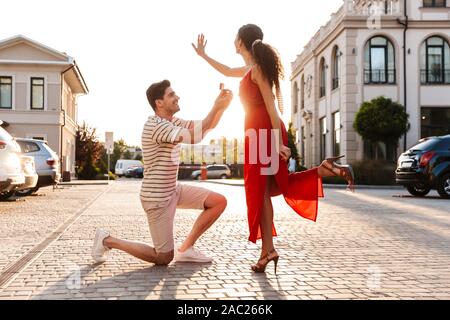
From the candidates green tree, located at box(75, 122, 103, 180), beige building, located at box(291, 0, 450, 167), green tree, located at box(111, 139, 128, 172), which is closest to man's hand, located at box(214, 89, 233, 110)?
beige building, located at box(291, 0, 450, 167)

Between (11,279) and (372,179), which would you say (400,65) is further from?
(11,279)

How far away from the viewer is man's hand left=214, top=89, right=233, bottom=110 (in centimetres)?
511

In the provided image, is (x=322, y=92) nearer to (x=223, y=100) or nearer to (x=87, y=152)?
(x=87, y=152)

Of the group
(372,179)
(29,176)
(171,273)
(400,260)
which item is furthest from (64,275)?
(372,179)

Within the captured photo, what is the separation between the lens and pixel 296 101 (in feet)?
161

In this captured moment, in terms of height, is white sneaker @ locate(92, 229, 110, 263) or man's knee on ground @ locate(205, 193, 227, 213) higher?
man's knee on ground @ locate(205, 193, 227, 213)

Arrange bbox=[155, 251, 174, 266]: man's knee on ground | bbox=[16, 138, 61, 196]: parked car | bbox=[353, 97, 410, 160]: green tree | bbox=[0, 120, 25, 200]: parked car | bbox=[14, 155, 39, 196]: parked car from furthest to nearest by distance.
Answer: bbox=[353, 97, 410, 160]: green tree, bbox=[16, 138, 61, 196]: parked car, bbox=[14, 155, 39, 196]: parked car, bbox=[0, 120, 25, 200]: parked car, bbox=[155, 251, 174, 266]: man's knee on ground

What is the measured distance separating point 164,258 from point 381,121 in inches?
997

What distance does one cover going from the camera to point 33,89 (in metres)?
36.0

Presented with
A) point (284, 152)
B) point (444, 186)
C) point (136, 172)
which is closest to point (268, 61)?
point (284, 152)

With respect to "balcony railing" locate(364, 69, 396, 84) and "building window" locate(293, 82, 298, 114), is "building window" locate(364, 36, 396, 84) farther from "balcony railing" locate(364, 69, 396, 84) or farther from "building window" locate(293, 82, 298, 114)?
"building window" locate(293, 82, 298, 114)

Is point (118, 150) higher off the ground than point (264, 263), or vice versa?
point (118, 150)

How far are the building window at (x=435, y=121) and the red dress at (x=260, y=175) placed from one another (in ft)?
94.8

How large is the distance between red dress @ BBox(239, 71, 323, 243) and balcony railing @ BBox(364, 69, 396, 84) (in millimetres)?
28261
